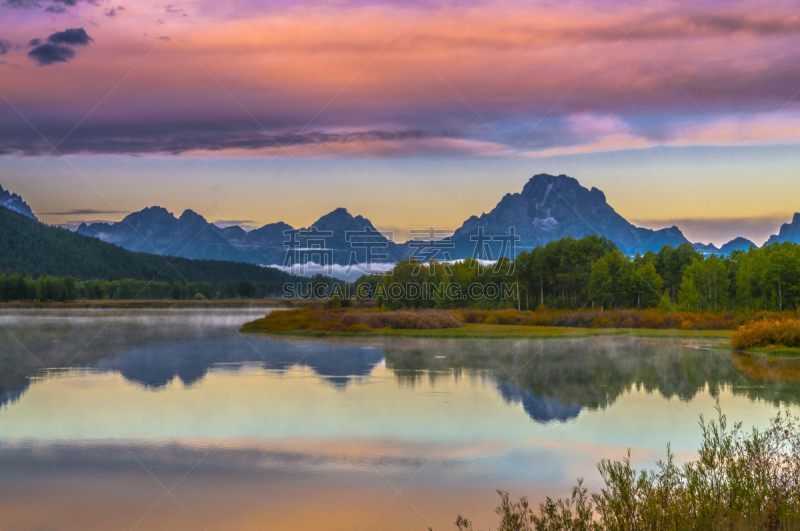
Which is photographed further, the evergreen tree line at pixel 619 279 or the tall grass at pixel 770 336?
the evergreen tree line at pixel 619 279

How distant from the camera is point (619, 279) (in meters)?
76.5

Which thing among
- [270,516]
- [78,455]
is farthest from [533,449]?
[78,455]

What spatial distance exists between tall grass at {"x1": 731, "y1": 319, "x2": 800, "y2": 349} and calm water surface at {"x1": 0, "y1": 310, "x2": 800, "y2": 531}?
269 centimetres

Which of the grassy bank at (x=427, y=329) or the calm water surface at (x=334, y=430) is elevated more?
the grassy bank at (x=427, y=329)

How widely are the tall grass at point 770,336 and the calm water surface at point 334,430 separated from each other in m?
2.69

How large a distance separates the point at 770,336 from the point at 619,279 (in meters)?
40.8

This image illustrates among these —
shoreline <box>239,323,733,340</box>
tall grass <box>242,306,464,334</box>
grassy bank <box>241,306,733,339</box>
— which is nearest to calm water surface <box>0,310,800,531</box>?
shoreline <box>239,323,733,340</box>

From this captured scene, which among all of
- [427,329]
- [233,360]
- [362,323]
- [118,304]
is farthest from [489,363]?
[118,304]

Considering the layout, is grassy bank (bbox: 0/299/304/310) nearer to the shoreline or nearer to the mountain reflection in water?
the shoreline

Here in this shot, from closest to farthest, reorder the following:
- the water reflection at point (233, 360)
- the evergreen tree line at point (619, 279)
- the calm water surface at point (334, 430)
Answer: the calm water surface at point (334, 430) < the water reflection at point (233, 360) < the evergreen tree line at point (619, 279)

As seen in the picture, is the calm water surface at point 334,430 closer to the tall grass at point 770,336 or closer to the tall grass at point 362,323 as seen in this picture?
the tall grass at point 770,336

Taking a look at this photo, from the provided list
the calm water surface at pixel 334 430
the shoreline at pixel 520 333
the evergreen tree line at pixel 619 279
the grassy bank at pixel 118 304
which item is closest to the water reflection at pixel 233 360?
the calm water surface at pixel 334 430

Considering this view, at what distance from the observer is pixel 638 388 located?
78.1 feet

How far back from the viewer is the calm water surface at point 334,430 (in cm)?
1114
